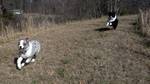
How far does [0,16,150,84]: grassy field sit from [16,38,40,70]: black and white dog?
12 cm

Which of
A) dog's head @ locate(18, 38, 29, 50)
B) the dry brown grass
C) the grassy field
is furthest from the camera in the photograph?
the dry brown grass

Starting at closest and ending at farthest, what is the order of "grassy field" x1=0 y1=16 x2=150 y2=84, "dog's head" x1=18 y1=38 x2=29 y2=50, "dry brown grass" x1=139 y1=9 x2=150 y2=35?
"grassy field" x1=0 y1=16 x2=150 y2=84 < "dog's head" x1=18 y1=38 x2=29 y2=50 < "dry brown grass" x1=139 y1=9 x2=150 y2=35

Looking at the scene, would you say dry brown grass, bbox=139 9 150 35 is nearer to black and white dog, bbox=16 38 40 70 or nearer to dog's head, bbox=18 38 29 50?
black and white dog, bbox=16 38 40 70

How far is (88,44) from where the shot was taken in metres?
7.86

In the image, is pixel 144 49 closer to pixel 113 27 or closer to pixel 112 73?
pixel 112 73

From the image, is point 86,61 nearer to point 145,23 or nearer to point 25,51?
point 25,51

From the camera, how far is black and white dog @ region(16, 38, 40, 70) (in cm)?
635

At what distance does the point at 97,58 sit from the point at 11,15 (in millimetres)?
11385

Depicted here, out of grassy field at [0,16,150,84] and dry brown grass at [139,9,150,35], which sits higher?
dry brown grass at [139,9,150,35]

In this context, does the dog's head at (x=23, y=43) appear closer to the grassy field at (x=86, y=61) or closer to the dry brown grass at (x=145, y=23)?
the grassy field at (x=86, y=61)

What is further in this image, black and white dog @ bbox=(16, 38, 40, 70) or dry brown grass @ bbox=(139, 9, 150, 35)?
dry brown grass @ bbox=(139, 9, 150, 35)

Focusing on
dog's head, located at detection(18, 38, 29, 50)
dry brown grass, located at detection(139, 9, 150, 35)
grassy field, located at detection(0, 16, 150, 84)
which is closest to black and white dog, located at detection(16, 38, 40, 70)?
dog's head, located at detection(18, 38, 29, 50)

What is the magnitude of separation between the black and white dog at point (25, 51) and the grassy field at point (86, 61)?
12 cm

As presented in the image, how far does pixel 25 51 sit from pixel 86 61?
1.21m
